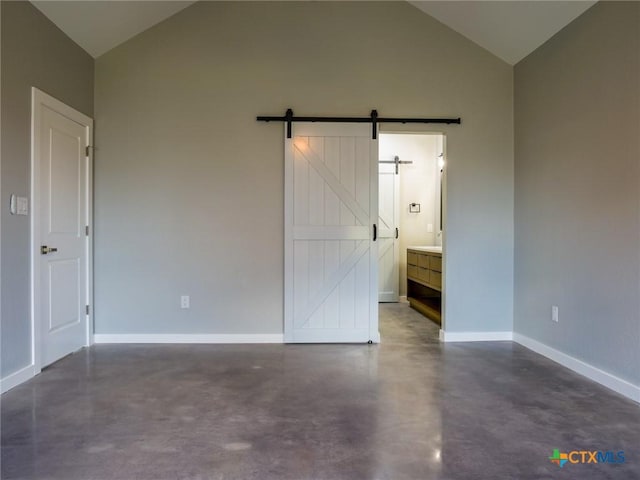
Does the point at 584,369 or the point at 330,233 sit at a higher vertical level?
the point at 330,233

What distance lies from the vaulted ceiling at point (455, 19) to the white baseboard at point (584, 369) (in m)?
2.69

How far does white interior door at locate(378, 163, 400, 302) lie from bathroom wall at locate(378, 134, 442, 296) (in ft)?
0.38

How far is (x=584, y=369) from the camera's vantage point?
299cm

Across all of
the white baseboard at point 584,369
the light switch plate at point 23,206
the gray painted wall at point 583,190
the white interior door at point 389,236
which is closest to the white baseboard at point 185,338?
the light switch plate at point 23,206

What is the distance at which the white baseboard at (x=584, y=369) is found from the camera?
8.47ft

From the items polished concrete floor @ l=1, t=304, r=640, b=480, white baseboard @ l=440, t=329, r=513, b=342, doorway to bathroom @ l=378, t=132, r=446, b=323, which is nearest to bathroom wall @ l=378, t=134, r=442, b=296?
doorway to bathroom @ l=378, t=132, r=446, b=323

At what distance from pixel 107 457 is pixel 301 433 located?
93 centimetres

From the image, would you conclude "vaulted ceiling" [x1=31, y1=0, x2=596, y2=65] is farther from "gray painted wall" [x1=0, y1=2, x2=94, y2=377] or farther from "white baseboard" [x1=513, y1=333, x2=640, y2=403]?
"white baseboard" [x1=513, y1=333, x2=640, y2=403]

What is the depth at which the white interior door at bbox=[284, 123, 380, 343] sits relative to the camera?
12.5 ft

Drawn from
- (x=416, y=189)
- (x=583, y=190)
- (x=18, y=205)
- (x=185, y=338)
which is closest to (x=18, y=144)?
(x=18, y=205)

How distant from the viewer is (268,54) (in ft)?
12.6

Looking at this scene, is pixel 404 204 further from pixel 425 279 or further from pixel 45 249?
pixel 45 249

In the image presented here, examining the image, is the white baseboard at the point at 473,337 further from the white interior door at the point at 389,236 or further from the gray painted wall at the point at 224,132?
the white interior door at the point at 389,236

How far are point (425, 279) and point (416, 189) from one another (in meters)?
1.78
